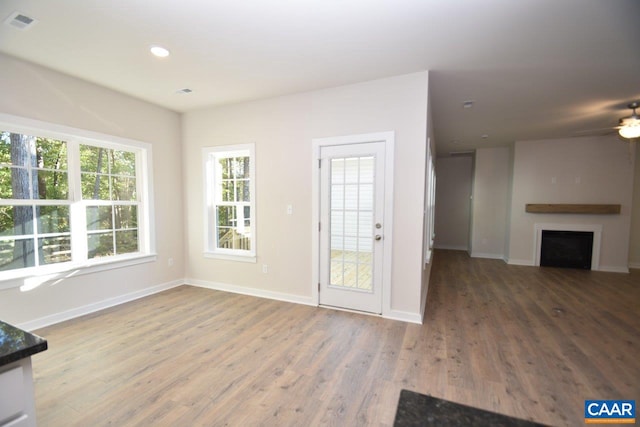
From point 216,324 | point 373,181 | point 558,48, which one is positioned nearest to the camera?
point 558,48

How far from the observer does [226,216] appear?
4352mm

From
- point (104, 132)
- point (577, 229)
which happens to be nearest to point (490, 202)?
point (577, 229)

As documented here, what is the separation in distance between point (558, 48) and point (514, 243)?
4796 millimetres

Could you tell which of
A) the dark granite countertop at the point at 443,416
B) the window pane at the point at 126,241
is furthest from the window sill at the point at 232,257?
the dark granite countertop at the point at 443,416

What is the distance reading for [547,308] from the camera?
3496 millimetres

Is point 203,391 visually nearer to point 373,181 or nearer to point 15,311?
point 15,311

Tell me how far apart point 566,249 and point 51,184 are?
8804mm

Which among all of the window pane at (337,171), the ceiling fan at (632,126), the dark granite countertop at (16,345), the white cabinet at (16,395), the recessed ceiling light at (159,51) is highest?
the recessed ceiling light at (159,51)

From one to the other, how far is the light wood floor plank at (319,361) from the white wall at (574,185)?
2.40 m

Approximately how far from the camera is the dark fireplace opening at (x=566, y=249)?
563 centimetres

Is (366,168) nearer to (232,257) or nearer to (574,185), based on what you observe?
(232,257)

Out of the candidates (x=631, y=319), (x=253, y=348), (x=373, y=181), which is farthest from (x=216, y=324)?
(x=631, y=319)

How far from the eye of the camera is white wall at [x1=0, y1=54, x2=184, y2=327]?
2.74 meters

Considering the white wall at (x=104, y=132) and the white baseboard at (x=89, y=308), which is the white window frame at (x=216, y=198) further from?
the white baseboard at (x=89, y=308)
